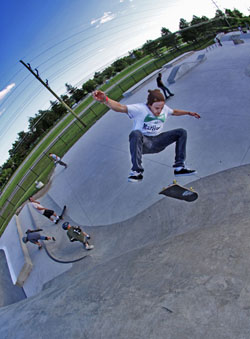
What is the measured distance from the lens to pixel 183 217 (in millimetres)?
6082

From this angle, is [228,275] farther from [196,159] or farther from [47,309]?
[196,159]

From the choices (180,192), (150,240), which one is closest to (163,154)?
(180,192)

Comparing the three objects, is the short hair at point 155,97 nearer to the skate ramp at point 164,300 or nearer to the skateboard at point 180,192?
the skateboard at point 180,192

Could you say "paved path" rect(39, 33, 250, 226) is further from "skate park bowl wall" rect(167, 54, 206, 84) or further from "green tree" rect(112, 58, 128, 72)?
"green tree" rect(112, 58, 128, 72)

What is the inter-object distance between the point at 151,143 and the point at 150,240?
10.9 feet

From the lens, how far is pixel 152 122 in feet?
13.1

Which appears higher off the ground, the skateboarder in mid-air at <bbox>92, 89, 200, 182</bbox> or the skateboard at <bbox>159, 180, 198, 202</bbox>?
the skateboarder in mid-air at <bbox>92, 89, 200, 182</bbox>

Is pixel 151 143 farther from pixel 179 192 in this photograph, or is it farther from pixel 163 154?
pixel 163 154

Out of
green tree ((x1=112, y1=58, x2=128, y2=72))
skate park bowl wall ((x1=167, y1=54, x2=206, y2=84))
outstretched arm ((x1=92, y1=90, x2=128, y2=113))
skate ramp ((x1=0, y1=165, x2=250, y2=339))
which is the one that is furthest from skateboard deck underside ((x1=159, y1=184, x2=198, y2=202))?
green tree ((x1=112, y1=58, x2=128, y2=72))

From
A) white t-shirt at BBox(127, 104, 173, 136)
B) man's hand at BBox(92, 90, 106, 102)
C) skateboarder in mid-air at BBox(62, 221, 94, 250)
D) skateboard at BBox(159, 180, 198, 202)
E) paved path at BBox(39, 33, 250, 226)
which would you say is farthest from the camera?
paved path at BBox(39, 33, 250, 226)

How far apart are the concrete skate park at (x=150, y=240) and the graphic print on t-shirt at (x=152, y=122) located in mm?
2254

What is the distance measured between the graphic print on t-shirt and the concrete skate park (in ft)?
7.40

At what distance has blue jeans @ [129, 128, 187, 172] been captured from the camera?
3984 mm

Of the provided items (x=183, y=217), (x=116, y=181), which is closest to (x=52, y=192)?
(x=116, y=181)
